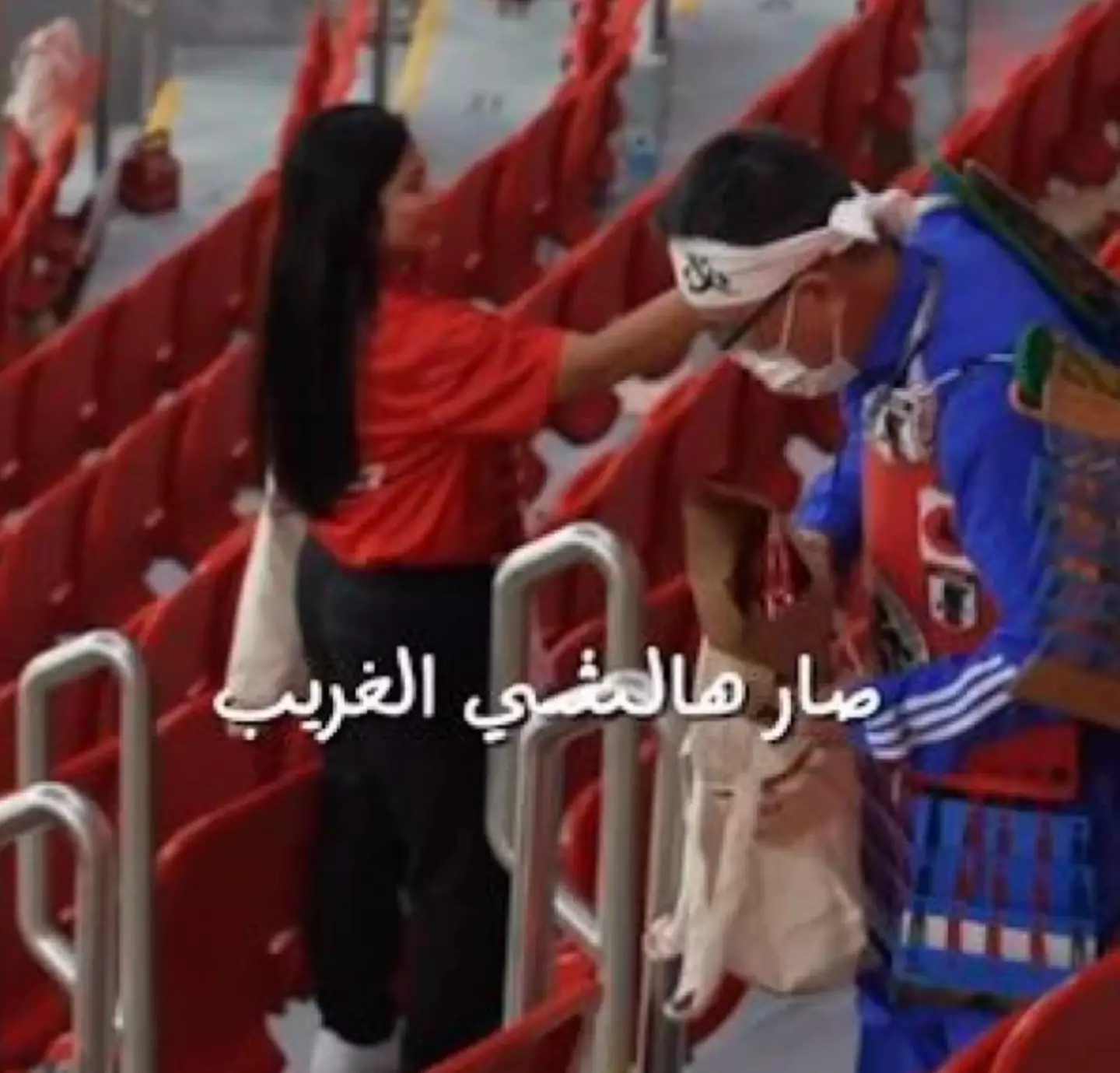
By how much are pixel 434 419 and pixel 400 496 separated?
0.29ft

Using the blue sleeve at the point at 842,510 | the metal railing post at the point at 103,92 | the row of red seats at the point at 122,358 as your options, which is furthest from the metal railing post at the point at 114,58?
the blue sleeve at the point at 842,510

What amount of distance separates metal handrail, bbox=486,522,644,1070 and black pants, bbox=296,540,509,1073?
0.28m

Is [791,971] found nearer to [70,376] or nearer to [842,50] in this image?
[70,376]

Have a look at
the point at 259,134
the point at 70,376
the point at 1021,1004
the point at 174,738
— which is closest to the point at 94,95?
the point at 259,134

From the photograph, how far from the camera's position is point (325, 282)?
3336 mm

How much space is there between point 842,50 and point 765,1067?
9.48ft

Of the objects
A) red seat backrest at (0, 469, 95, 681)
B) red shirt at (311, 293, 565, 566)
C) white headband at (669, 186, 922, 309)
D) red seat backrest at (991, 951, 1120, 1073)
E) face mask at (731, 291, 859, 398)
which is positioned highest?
white headband at (669, 186, 922, 309)

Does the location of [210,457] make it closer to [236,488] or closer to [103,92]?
[236,488]

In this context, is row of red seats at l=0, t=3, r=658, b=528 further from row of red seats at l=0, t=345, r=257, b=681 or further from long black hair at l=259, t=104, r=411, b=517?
long black hair at l=259, t=104, r=411, b=517

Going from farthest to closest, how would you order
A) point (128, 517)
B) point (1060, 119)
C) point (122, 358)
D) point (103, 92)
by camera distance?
point (103, 92) < point (1060, 119) < point (122, 358) < point (128, 517)

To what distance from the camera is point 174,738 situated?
3719mm

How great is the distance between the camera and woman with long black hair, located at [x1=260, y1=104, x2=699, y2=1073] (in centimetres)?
335

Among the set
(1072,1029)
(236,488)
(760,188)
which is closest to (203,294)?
(236,488)

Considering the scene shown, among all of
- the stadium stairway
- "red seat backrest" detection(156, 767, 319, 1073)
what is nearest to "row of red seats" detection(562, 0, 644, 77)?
the stadium stairway
